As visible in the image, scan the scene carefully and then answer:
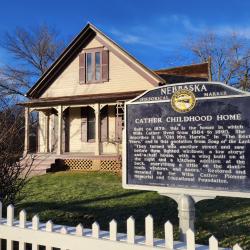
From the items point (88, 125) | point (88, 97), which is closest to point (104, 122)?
point (88, 125)

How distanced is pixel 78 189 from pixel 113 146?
914 centimetres

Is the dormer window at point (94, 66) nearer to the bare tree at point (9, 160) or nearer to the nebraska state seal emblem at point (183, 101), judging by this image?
the bare tree at point (9, 160)

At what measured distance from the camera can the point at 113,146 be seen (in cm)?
2241

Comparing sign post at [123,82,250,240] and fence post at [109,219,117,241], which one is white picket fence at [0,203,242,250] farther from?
sign post at [123,82,250,240]

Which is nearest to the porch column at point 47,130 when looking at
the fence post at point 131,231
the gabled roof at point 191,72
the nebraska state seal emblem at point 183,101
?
the gabled roof at point 191,72

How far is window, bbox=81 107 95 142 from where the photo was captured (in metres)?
23.7

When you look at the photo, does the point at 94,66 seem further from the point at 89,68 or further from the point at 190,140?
the point at 190,140

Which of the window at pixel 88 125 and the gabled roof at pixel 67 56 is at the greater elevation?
the gabled roof at pixel 67 56

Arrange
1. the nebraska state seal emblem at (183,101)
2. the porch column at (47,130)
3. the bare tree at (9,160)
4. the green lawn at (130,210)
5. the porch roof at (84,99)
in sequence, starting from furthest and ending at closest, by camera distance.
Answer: the porch column at (47,130) < the porch roof at (84,99) < the green lawn at (130,210) < the bare tree at (9,160) < the nebraska state seal emblem at (183,101)

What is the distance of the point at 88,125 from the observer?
77.9ft

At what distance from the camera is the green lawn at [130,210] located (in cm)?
731

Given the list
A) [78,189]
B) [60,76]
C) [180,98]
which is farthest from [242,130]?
[60,76]

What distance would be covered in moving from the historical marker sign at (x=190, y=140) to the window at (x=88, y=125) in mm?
18414

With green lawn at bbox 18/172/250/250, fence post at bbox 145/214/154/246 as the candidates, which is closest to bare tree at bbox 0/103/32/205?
green lawn at bbox 18/172/250/250
